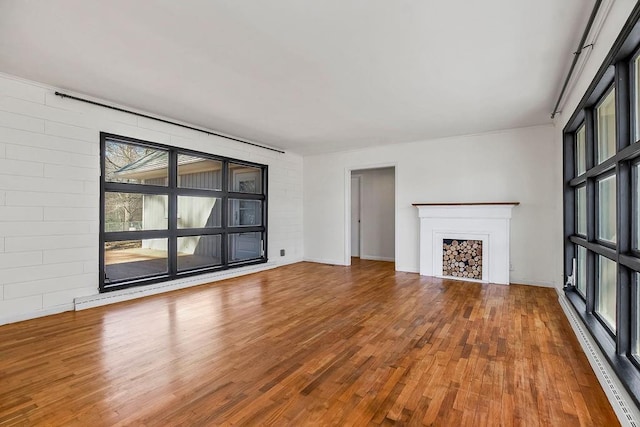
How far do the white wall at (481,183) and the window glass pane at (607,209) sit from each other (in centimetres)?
138

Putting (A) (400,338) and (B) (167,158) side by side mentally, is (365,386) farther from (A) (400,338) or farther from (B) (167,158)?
(B) (167,158)

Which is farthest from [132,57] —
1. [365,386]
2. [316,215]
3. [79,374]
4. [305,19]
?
[316,215]

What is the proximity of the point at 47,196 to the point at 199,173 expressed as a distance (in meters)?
2.14

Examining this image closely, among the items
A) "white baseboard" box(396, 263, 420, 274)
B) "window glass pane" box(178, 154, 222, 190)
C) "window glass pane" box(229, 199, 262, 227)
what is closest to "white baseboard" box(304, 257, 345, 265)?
"white baseboard" box(396, 263, 420, 274)

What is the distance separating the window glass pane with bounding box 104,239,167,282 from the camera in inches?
158

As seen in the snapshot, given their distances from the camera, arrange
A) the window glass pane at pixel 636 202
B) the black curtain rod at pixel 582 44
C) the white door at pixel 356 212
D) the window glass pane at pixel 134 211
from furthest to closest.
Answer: the white door at pixel 356 212 < the window glass pane at pixel 134 211 < the black curtain rod at pixel 582 44 < the window glass pane at pixel 636 202

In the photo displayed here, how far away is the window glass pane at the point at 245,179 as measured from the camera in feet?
18.8

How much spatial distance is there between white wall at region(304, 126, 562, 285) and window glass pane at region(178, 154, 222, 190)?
2526 millimetres

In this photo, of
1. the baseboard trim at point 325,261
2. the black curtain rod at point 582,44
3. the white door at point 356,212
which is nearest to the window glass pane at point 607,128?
the black curtain rod at point 582,44

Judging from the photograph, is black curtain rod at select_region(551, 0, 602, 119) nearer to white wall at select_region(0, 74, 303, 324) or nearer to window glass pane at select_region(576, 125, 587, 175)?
window glass pane at select_region(576, 125, 587, 175)

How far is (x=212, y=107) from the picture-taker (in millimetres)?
3977

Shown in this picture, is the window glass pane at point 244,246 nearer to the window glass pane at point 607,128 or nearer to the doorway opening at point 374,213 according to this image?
the doorway opening at point 374,213

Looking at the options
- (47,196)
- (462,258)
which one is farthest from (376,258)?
(47,196)

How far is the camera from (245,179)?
6.06 metres
